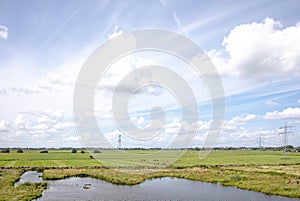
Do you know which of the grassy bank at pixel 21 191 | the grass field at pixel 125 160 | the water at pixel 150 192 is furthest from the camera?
the grass field at pixel 125 160

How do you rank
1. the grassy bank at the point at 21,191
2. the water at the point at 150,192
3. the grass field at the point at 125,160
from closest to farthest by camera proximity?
1. the grassy bank at the point at 21,191
2. the water at the point at 150,192
3. the grass field at the point at 125,160

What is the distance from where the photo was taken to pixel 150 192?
127 ft

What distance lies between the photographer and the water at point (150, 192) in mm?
35000

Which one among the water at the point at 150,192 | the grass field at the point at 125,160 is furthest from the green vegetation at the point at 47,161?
the water at the point at 150,192

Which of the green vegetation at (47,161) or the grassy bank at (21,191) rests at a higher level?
the grassy bank at (21,191)

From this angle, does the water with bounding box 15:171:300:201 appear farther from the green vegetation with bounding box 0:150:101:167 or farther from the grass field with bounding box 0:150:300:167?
the grass field with bounding box 0:150:300:167

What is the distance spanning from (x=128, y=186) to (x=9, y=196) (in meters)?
16.3

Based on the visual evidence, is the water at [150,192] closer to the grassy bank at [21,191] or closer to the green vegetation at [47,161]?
the grassy bank at [21,191]

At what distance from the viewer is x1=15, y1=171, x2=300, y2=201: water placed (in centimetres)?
3500

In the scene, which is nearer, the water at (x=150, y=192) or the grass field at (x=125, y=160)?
the water at (x=150, y=192)

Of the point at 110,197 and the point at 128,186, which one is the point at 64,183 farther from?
the point at 110,197

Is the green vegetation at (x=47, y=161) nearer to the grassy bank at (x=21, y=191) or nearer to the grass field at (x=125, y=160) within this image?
the grass field at (x=125, y=160)

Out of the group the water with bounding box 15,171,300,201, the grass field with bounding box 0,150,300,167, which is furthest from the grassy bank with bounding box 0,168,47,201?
the grass field with bounding box 0,150,300,167


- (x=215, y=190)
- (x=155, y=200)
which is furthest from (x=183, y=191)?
(x=155, y=200)
